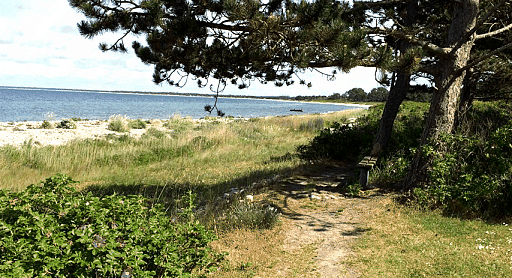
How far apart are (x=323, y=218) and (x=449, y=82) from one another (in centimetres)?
351

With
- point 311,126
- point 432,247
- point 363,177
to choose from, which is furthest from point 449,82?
point 311,126

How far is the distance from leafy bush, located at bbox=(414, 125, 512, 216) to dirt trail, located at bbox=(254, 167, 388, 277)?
3.97 feet

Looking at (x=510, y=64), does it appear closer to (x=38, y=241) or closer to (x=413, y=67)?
(x=413, y=67)

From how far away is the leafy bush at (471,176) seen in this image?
20.1 ft

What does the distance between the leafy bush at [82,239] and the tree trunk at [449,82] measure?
5075 millimetres

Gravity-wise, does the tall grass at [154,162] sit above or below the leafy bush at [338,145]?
below

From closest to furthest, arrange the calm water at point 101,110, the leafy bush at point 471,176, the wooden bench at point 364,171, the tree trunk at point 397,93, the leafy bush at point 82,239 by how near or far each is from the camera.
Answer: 1. the leafy bush at point 82,239
2. the leafy bush at point 471,176
3. the wooden bench at point 364,171
4. the tree trunk at point 397,93
5. the calm water at point 101,110

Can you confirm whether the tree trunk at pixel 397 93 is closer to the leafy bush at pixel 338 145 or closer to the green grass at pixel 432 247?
the leafy bush at pixel 338 145

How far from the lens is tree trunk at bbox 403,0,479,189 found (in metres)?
6.95

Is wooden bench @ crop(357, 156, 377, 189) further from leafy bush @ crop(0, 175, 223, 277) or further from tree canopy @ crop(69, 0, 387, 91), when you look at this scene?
leafy bush @ crop(0, 175, 223, 277)

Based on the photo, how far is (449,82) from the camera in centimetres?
684

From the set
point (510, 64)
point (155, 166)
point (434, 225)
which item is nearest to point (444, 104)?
point (434, 225)

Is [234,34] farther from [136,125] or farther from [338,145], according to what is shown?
[136,125]

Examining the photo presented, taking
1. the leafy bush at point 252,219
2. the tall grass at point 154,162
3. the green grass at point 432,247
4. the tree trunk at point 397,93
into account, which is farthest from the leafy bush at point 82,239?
the tree trunk at point 397,93
